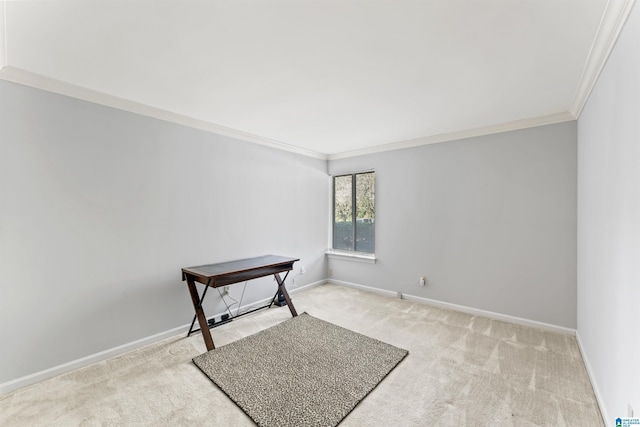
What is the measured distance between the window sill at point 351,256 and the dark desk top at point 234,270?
1524 millimetres

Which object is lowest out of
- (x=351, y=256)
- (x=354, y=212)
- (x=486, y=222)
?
(x=351, y=256)

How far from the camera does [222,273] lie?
2.65 meters

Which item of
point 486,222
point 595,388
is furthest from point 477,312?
point 595,388

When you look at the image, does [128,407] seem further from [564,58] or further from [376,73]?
[564,58]

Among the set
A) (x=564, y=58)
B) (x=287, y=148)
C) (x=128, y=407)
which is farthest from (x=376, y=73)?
(x=128, y=407)

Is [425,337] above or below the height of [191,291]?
below

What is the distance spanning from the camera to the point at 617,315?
151cm

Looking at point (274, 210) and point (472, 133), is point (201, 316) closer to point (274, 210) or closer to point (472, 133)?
point (274, 210)

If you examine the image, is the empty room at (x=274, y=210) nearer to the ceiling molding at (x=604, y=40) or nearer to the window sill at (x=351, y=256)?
the ceiling molding at (x=604, y=40)

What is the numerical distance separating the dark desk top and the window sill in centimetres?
152

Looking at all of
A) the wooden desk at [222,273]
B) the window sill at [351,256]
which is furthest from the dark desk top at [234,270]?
the window sill at [351,256]

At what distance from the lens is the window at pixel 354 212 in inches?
179

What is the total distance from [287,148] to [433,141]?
213 cm

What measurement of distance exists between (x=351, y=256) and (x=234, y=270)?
91.7 inches
